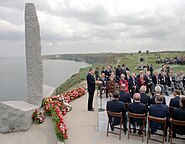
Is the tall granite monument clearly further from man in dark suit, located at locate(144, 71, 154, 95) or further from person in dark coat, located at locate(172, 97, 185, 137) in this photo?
person in dark coat, located at locate(172, 97, 185, 137)

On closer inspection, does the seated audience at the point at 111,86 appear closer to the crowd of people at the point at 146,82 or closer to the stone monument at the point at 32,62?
the crowd of people at the point at 146,82

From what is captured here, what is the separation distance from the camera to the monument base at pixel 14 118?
8.35 meters

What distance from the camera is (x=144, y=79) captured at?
1193 cm

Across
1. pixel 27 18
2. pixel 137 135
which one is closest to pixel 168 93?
pixel 137 135

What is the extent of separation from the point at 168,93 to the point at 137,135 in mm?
6403

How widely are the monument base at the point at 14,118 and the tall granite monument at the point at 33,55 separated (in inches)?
42.6

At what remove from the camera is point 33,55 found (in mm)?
9539

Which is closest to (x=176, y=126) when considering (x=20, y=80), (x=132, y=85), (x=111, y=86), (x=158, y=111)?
(x=158, y=111)

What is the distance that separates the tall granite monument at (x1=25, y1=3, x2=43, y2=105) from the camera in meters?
9.40

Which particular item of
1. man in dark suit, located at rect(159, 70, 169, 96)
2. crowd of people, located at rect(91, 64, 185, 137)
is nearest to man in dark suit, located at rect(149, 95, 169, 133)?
crowd of people, located at rect(91, 64, 185, 137)

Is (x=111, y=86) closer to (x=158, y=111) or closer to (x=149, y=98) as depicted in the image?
(x=149, y=98)

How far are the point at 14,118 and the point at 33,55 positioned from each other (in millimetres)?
2869

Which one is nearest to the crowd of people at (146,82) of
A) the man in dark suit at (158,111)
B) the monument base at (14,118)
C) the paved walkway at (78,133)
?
the paved walkway at (78,133)

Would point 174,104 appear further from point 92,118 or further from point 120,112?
point 92,118
